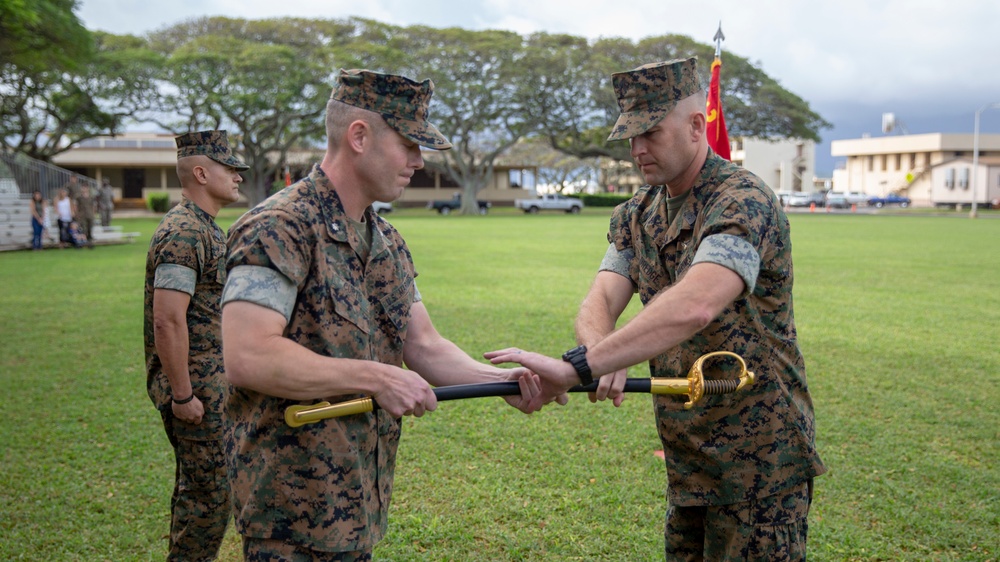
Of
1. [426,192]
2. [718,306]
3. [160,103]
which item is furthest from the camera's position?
[426,192]

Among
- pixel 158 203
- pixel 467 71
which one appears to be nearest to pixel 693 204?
pixel 467 71

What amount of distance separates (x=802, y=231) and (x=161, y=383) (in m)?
34.6

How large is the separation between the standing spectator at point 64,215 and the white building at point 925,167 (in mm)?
75597

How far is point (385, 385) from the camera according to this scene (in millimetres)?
2527

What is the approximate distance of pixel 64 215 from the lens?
27.0 m

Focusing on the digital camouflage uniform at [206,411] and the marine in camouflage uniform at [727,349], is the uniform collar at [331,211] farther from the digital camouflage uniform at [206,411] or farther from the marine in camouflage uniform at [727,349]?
the digital camouflage uniform at [206,411]

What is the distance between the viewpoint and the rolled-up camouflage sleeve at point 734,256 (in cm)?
267

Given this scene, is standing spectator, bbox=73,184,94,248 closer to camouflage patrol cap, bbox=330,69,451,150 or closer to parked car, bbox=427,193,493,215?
camouflage patrol cap, bbox=330,69,451,150

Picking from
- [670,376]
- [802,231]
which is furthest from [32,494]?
[802,231]

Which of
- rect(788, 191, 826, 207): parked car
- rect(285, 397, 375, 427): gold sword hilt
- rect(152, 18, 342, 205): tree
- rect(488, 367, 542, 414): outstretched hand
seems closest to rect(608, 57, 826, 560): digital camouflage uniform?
rect(488, 367, 542, 414): outstretched hand

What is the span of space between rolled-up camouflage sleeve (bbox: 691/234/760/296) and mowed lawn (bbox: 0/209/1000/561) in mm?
2512

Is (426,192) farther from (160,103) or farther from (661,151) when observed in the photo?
(661,151)

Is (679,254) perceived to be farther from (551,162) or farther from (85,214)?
(551,162)

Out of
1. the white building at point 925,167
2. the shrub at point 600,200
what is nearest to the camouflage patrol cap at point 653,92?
the shrub at point 600,200
